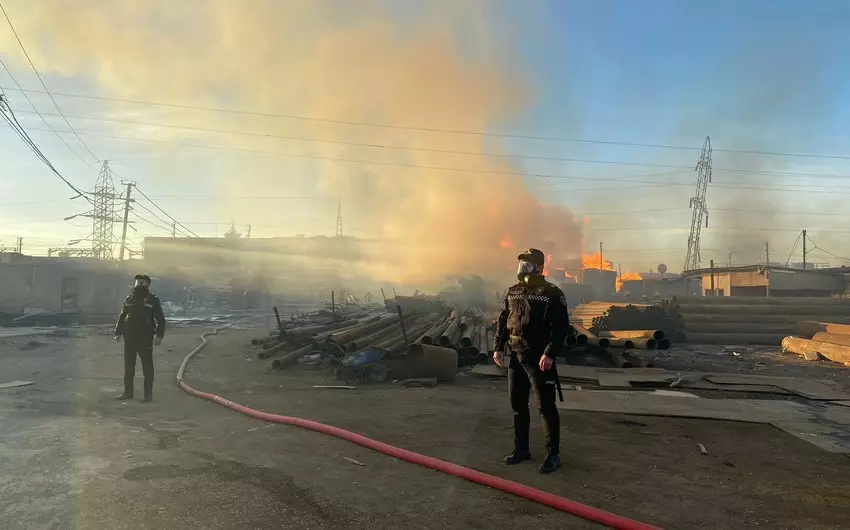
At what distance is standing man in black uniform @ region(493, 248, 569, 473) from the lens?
4.45 meters

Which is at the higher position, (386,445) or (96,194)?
(96,194)

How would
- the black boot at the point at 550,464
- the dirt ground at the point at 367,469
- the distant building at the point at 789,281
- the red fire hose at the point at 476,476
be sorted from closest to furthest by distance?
the red fire hose at the point at 476,476 → the dirt ground at the point at 367,469 → the black boot at the point at 550,464 → the distant building at the point at 789,281

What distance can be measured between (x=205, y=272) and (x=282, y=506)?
5099 cm

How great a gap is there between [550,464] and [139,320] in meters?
6.59

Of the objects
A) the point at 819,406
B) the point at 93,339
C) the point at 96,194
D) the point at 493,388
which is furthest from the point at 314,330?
the point at 96,194

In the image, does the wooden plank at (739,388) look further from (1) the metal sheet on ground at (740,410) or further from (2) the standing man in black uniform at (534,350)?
(2) the standing man in black uniform at (534,350)

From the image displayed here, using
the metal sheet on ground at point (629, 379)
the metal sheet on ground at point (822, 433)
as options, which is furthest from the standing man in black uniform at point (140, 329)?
the metal sheet on ground at point (822, 433)

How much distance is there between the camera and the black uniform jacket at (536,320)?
4.52 meters

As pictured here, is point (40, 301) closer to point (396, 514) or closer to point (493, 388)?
point (493, 388)

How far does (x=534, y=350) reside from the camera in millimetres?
4543

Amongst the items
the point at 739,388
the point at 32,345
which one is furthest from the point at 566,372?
the point at 32,345

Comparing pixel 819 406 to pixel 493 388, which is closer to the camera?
pixel 819 406

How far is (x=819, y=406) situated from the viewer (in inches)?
291

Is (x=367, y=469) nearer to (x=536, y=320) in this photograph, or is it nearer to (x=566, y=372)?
(x=536, y=320)
